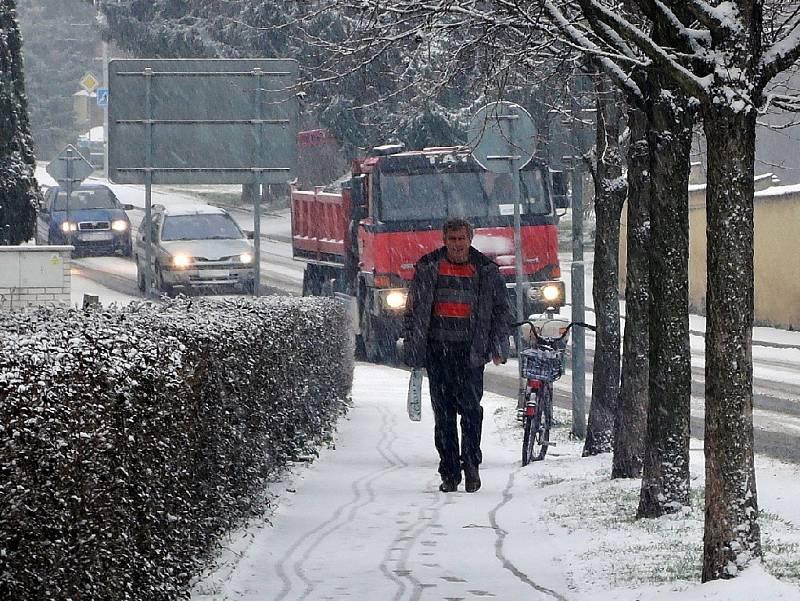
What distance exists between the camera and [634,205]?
9.77m

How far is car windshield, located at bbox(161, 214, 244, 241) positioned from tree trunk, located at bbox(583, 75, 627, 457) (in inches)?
905

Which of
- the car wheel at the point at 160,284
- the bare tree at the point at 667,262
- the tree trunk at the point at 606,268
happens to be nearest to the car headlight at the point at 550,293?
the tree trunk at the point at 606,268

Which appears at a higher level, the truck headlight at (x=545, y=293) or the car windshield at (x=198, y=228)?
the car windshield at (x=198, y=228)

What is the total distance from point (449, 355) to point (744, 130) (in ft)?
14.0

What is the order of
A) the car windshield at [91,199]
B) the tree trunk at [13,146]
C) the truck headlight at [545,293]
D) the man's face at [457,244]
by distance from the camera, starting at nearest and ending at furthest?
the man's face at [457,244] → the truck headlight at [545,293] → the tree trunk at [13,146] → the car windshield at [91,199]

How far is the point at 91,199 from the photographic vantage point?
141 ft

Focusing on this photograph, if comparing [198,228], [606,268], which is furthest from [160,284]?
[606,268]

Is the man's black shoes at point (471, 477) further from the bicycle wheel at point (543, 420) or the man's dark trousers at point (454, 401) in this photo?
the bicycle wheel at point (543, 420)

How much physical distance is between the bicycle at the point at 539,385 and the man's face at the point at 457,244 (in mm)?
1712

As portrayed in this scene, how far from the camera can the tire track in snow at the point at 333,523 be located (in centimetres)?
711

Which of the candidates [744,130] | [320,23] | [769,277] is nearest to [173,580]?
[744,130]

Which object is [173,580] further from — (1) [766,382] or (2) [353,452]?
(1) [766,382]

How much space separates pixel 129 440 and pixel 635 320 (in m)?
5.23

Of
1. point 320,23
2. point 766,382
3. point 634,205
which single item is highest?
point 320,23
